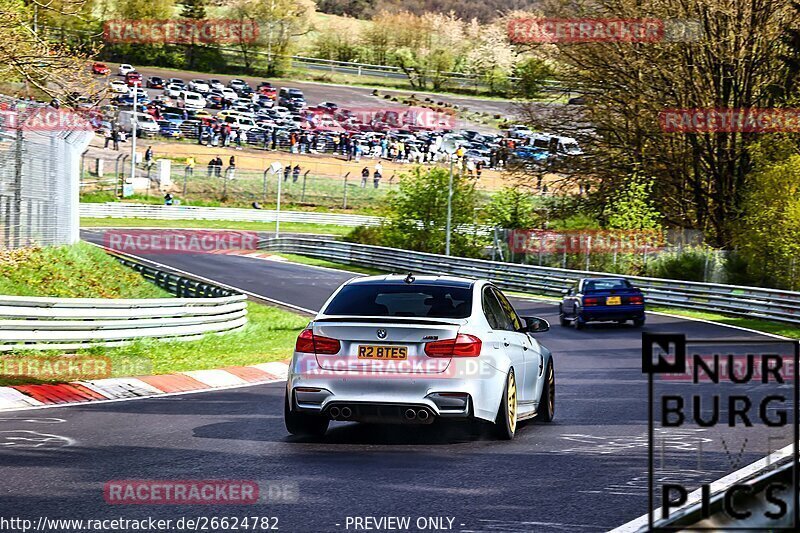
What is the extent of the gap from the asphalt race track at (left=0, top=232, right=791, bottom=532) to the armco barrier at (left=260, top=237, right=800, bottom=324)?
68.0 feet

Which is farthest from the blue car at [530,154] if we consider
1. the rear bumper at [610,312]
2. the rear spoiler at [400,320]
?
the rear spoiler at [400,320]

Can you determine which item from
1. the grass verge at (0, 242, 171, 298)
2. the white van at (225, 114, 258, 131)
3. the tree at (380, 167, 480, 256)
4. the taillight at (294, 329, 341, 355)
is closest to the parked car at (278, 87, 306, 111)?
the white van at (225, 114, 258, 131)

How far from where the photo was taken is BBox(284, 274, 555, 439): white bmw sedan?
10.1 metres

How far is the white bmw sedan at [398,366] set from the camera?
1009 cm

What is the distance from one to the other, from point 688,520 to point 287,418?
21.5ft

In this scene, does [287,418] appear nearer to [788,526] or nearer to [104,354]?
[788,526]

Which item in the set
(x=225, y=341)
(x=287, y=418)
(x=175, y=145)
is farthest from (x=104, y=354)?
(x=175, y=145)

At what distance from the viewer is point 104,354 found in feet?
61.7

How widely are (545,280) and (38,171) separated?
2375cm

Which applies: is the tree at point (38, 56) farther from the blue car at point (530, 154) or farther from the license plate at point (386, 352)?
the blue car at point (530, 154)
